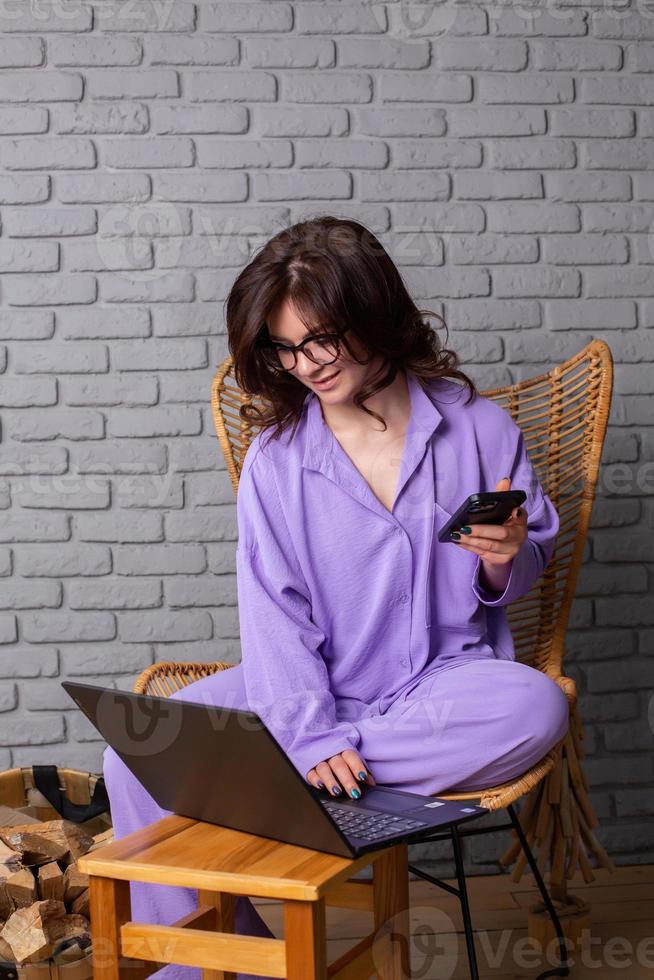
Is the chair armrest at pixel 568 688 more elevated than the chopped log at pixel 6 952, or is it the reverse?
the chair armrest at pixel 568 688

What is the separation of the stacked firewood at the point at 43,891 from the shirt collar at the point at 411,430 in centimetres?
72

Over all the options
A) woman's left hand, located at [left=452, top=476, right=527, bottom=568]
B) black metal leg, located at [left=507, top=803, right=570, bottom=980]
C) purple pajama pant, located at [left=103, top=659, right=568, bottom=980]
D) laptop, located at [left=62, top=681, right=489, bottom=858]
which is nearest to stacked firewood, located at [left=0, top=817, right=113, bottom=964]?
purple pajama pant, located at [left=103, top=659, right=568, bottom=980]

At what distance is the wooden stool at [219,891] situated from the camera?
1000 mm

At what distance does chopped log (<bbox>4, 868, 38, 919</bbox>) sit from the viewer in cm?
155

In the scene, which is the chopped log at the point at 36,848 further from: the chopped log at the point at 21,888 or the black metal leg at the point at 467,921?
the black metal leg at the point at 467,921

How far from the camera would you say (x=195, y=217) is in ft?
6.92

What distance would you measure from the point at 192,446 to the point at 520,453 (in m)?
0.77

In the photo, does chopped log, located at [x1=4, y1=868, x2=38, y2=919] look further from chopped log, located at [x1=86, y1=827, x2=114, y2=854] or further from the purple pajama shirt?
the purple pajama shirt

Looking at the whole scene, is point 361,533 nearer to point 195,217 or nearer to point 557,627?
point 557,627

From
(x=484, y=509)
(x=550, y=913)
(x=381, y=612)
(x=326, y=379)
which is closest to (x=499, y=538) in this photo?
(x=484, y=509)

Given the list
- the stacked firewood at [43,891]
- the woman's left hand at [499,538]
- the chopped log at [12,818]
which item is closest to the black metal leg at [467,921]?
the woman's left hand at [499,538]

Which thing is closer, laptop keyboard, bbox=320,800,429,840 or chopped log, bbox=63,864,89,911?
laptop keyboard, bbox=320,800,429,840

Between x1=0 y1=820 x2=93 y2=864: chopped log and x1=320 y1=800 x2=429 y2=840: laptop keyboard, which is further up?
x1=320 y1=800 x2=429 y2=840: laptop keyboard

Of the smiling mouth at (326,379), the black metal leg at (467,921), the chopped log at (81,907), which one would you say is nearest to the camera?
the black metal leg at (467,921)
